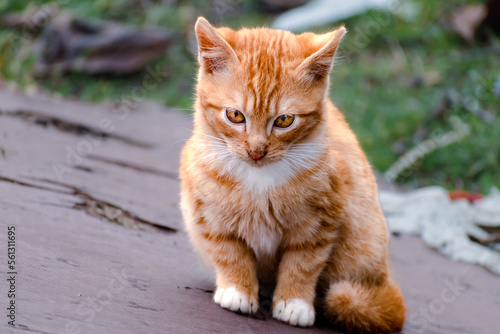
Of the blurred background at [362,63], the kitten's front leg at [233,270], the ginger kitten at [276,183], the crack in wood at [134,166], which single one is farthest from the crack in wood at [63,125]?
the kitten's front leg at [233,270]

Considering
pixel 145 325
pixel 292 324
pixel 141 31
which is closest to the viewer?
pixel 145 325

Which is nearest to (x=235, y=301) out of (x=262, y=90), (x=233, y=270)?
(x=233, y=270)

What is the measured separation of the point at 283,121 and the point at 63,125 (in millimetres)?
2642

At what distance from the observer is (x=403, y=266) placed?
13.5ft

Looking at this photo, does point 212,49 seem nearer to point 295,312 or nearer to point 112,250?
point 112,250

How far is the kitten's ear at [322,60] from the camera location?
2713 mm

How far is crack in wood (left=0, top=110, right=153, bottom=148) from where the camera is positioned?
4.53 metres

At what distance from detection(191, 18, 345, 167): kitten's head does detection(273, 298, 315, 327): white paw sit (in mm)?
662

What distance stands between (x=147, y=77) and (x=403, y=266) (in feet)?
15.0

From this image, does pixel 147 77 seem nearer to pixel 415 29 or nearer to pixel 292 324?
pixel 415 29

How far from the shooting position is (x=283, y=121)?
269 cm

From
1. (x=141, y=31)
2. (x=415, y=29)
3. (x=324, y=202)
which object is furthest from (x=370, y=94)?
(x=324, y=202)

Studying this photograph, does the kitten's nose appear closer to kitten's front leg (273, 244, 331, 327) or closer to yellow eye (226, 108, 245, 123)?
yellow eye (226, 108, 245, 123)

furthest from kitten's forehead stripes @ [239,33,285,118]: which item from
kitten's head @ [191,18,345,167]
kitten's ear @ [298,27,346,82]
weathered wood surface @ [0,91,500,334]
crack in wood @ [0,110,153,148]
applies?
crack in wood @ [0,110,153,148]
